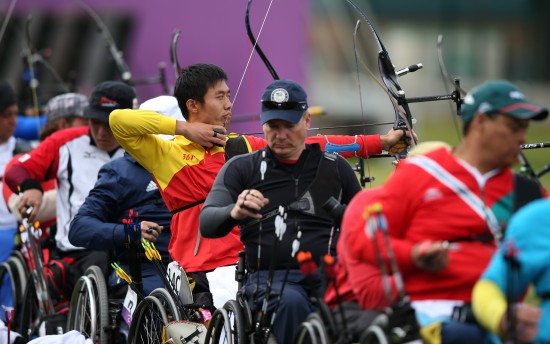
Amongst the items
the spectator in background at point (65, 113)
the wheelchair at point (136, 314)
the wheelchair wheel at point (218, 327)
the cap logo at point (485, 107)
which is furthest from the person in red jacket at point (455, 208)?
the spectator in background at point (65, 113)

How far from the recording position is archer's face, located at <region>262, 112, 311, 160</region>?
6023 mm

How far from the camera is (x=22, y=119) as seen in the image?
1226 cm

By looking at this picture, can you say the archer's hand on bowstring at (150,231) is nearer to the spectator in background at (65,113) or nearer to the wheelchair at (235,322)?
the wheelchair at (235,322)

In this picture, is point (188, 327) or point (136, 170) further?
point (136, 170)

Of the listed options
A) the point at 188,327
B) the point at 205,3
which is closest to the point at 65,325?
the point at 188,327

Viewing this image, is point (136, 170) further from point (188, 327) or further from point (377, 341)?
point (377, 341)

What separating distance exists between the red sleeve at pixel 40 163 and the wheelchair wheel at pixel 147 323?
6.24 feet

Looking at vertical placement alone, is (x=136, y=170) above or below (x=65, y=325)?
above

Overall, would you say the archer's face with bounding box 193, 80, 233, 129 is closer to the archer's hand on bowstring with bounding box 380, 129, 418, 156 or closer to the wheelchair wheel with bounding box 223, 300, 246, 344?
the archer's hand on bowstring with bounding box 380, 129, 418, 156

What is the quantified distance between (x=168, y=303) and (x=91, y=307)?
0.83m

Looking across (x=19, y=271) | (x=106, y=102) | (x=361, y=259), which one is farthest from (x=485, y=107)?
(x=19, y=271)

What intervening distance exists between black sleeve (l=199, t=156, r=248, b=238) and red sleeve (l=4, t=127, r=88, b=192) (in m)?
2.88

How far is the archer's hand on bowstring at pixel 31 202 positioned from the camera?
8.62 metres

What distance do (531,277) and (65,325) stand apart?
14.9 feet
